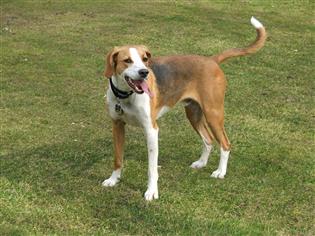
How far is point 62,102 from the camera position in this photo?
8.93 meters

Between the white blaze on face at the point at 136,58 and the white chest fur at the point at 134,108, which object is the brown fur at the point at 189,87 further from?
the white blaze on face at the point at 136,58

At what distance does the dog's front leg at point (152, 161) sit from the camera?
5684 millimetres

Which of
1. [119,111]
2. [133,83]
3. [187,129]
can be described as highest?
[133,83]

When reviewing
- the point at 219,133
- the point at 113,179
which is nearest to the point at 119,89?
the point at 113,179

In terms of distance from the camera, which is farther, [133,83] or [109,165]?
[109,165]

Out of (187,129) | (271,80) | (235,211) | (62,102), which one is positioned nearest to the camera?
(235,211)

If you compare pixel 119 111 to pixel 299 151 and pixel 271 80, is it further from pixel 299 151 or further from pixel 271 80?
pixel 271 80

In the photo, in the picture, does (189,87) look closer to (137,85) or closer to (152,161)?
(152,161)

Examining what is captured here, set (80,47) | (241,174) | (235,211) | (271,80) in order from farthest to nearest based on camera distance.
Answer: (80,47)
(271,80)
(241,174)
(235,211)

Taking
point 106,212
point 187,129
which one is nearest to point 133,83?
point 106,212

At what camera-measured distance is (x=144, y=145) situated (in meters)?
7.25

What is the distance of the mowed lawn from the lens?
536 centimetres

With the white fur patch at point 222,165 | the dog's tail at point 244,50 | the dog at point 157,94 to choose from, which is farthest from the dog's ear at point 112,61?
the white fur patch at point 222,165

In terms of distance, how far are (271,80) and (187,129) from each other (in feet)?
9.73
